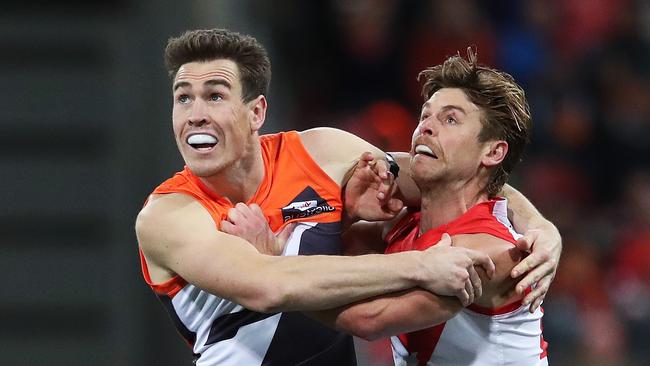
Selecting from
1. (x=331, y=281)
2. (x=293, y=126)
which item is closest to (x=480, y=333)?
(x=331, y=281)

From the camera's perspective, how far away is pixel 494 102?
588cm

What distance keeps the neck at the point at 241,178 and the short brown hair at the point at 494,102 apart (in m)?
0.94

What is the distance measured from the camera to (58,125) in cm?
884

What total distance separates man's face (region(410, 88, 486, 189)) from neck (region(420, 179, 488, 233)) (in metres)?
0.04

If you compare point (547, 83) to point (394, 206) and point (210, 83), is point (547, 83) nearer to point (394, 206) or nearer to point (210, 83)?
point (394, 206)

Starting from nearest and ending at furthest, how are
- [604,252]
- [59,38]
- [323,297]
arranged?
[323,297] → [59,38] → [604,252]

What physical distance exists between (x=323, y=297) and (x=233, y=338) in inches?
27.3

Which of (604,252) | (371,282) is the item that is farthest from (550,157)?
(371,282)

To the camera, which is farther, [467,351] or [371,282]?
[467,351]

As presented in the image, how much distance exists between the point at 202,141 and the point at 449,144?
1126mm

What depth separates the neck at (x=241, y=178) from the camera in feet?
19.2

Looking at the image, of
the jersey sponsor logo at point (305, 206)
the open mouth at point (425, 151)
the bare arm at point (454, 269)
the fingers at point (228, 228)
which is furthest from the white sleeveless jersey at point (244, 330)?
the bare arm at point (454, 269)

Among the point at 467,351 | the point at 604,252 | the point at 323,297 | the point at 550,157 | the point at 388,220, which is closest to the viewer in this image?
the point at 323,297

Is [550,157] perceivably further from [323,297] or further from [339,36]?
[323,297]
